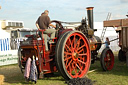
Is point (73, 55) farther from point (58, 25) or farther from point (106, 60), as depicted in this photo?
point (106, 60)

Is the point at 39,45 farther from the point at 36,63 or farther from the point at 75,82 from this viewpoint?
the point at 75,82

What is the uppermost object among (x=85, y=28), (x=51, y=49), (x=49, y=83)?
(x=85, y=28)

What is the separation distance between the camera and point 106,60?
8.16 m

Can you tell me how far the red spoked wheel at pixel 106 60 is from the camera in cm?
787

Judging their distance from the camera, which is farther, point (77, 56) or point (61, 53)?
point (77, 56)

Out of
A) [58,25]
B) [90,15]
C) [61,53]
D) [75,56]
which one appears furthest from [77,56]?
[90,15]

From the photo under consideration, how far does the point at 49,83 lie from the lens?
603 centimetres

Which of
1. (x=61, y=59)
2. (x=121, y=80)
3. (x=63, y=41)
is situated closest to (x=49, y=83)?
(x=61, y=59)

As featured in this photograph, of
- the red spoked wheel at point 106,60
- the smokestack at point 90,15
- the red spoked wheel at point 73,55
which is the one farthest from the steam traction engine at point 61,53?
the smokestack at point 90,15

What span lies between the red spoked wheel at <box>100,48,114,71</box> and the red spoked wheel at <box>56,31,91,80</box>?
1.21 metres

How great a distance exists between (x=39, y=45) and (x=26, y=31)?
1265 centimetres

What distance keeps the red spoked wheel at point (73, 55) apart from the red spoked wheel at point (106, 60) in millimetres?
1215

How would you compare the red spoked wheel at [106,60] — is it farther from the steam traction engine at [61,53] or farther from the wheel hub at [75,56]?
the wheel hub at [75,56]

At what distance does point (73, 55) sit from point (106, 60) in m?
2.36
